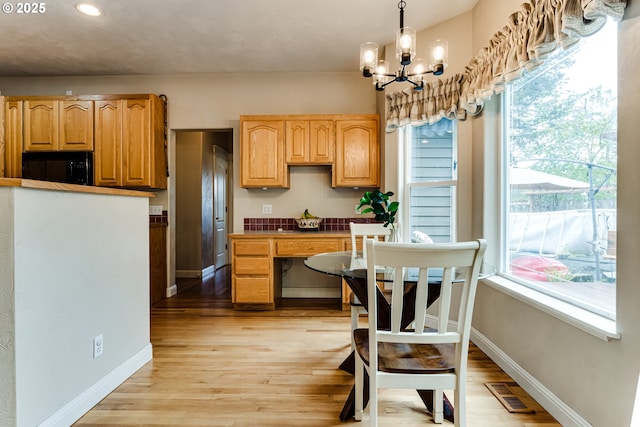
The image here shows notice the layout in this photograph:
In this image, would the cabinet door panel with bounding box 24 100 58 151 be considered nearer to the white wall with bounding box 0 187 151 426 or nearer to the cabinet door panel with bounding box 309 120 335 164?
the white wall with bounding box 0 187 151 426

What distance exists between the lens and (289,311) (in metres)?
3.39

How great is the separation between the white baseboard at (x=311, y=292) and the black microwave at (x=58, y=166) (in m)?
2.60

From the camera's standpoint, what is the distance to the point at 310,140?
357cm

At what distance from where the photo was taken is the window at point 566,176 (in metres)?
1.54

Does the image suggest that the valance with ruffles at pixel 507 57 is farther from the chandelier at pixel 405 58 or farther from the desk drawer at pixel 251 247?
the desk drawer at pixel 251 247

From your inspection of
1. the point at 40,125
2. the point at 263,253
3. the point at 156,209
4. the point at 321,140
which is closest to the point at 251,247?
the point at 263,253

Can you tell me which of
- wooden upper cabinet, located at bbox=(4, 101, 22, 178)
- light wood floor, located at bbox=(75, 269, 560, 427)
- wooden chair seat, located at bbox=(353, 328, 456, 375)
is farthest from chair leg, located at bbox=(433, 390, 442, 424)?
wooden upper cabinet, located at bbox=(4, 101, 22, 178)

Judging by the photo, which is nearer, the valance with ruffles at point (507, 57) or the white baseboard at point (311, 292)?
the valance with ruffles at point (507, 57)

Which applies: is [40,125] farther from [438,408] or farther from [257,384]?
[438,408]

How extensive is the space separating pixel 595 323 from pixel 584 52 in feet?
4.45

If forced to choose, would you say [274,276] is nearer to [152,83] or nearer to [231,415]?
[231,415]

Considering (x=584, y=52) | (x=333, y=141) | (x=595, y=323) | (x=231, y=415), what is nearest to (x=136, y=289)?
(x=231, y=415)

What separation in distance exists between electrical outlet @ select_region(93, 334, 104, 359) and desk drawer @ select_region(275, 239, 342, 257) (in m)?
1.77

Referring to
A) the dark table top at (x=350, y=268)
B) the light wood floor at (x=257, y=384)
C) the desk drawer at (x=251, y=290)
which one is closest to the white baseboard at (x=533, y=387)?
the light wood floor at (x=257, y=384)
